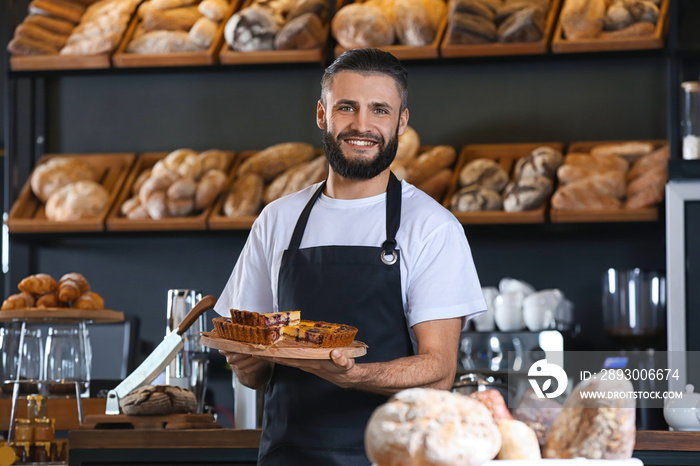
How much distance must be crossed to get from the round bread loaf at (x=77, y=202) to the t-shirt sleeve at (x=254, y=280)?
164cm

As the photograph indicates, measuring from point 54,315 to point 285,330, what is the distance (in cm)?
136

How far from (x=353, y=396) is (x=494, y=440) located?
3.01 feet

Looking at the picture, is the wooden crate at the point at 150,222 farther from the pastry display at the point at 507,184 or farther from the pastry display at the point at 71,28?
the pastry display at the point at 507,184

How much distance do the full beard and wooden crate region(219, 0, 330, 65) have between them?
158cm

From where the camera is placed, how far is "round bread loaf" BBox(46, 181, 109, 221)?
329 centimetres

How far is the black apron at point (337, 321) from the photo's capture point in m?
1.61

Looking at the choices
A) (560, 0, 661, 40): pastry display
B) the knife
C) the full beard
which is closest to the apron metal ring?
the full beard

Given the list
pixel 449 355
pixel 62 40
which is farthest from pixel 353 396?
pixel 62 40

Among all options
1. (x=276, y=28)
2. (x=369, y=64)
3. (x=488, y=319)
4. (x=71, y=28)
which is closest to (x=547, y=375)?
(x=369, y=64)

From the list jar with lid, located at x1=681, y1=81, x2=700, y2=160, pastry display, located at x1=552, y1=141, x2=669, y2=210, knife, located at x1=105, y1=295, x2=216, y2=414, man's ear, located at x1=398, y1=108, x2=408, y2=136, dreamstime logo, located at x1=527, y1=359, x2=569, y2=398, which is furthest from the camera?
pastry display, located at x1=552, y1=141, x2=669, y2=210

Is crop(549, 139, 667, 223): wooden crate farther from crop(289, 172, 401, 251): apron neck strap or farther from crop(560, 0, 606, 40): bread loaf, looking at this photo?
crop(289, 172, 401, 251): apron neck strap

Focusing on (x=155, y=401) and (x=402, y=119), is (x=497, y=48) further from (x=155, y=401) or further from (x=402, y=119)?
(x=155, y=401)

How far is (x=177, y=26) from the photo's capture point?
11.2ft

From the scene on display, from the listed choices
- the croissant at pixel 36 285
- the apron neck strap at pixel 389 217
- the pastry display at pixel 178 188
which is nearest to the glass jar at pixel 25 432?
the croissant at pixel 36 285
